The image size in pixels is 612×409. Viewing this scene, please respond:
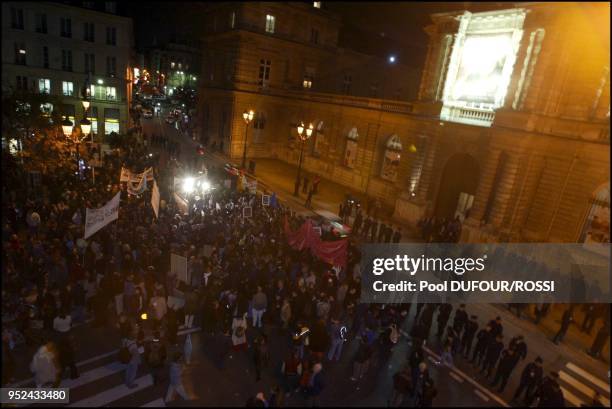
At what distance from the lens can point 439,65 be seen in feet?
78.5

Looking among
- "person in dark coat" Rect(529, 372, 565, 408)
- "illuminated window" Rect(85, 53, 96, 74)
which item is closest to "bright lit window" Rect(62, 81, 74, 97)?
"illuminated window" Rect(85, 53, 96, 74)

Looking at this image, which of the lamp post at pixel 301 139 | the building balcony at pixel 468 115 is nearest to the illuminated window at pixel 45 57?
the lamp post at pixel 301 139

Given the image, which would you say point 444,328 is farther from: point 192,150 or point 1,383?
point 192,150

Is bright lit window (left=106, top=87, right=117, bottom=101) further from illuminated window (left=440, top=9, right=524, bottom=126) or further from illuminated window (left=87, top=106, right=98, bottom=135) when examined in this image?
illuminated window (left=440, top=9, right=524, bottom=126)

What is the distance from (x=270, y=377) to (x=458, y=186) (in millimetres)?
18088

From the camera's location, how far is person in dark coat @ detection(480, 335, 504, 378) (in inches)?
422

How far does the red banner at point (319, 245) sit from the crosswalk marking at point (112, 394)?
260 inches

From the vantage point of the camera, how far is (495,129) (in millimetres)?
20125

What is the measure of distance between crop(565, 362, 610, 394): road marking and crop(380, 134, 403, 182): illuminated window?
17.7 m

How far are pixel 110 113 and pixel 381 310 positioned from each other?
38327 mm

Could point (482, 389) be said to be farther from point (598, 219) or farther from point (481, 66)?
point (481, 66)

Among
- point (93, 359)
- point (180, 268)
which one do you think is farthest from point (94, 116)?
point (93, 359)

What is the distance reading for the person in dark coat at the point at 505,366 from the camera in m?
10.3

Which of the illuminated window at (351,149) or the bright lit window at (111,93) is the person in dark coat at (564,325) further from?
the bright lit window at (111,93)
